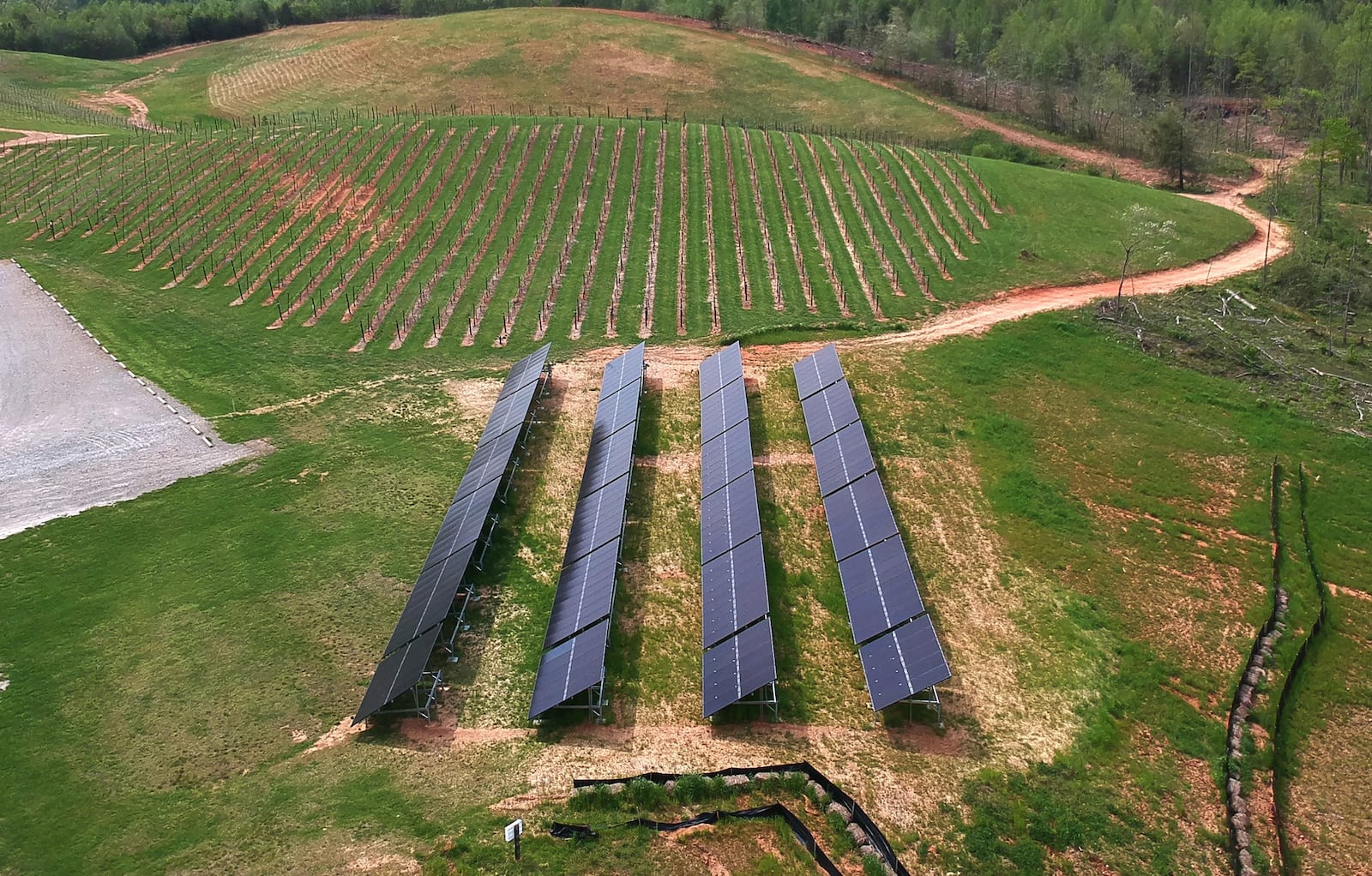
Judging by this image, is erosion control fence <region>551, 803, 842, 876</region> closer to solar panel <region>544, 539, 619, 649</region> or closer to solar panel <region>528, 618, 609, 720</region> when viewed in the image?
solar panel <region>528, 618, 609, 720</region>

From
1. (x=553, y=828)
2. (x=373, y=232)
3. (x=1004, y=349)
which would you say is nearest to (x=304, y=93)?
(x=373, y=232)

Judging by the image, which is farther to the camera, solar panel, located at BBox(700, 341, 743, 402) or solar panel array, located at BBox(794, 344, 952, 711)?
solar panel, located at BBox(700, 341, 743, 402)

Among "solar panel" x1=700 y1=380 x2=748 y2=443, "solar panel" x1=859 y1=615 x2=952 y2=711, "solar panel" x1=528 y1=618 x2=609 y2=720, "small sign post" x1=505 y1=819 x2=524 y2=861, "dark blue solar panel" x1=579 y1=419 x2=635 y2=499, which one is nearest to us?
"small sign post" x1=505 y1=819 x2=524 y2=861

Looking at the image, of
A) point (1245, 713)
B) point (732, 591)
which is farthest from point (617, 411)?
point (1245, 713)

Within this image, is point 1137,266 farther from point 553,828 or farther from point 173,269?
point 173,269

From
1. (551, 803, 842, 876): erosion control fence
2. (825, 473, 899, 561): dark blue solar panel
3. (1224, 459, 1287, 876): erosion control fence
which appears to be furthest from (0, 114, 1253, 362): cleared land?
(551, 803, 842, 876): erosion control fence

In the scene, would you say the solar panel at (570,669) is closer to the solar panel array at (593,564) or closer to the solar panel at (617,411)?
the solar panel array at (593,564)

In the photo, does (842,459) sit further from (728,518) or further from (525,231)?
(525,231)

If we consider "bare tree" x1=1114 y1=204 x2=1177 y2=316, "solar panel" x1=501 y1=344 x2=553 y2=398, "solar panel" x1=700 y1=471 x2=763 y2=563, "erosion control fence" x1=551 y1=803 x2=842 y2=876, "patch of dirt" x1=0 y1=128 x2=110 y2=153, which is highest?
"patch of dirt" x1=0 y1=128 x2=110 y2=153
